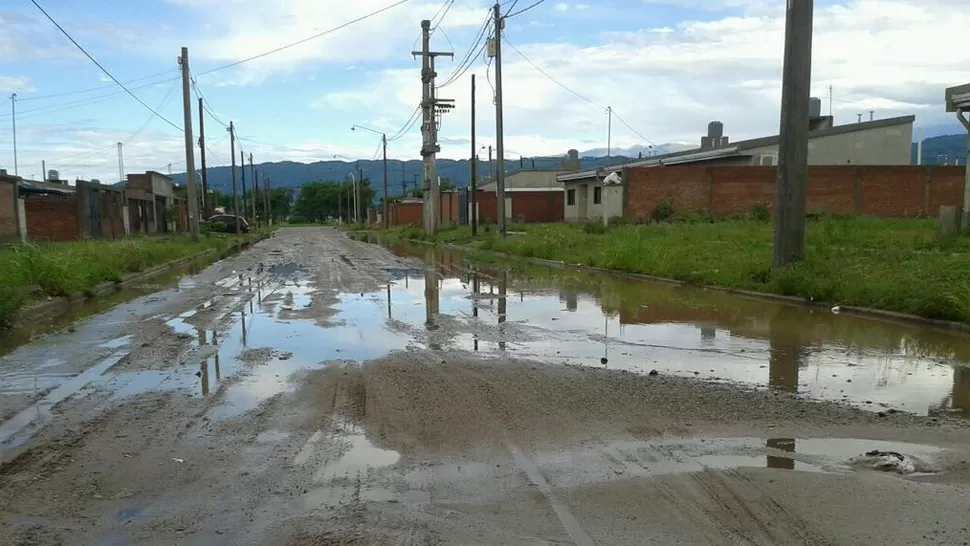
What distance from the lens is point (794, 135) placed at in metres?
14.2

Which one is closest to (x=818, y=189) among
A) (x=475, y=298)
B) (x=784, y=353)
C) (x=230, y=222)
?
(x=475, y=298)

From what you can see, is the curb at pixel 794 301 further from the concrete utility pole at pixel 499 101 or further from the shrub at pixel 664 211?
the shrub at pixel 664 211

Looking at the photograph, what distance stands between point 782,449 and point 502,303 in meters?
8.71

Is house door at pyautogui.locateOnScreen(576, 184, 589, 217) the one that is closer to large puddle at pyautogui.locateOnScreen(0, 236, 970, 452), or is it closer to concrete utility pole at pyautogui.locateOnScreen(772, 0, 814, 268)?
large puddle at pyautogui.locateOnScreen(0, 236, 970, 452)

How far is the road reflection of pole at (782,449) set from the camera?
5062 millimetres

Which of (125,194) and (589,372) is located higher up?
(125,194)

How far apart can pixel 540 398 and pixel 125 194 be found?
45521mm

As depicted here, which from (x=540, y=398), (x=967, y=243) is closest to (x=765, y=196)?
(x=967, y=243)

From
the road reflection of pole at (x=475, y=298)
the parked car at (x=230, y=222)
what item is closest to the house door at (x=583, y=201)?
the parked car at (x=230, y=222)

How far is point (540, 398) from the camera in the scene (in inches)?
270

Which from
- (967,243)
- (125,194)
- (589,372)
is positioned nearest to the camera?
(589,372)

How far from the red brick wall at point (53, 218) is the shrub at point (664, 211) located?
99.5 ft

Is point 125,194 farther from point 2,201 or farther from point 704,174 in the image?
point 704,174

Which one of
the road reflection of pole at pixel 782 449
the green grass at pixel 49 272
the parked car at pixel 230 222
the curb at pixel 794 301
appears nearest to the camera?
the road reflection of pole at pixel 782 449
